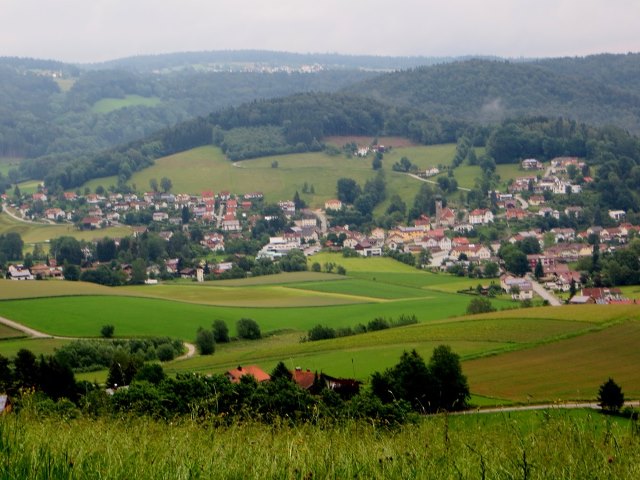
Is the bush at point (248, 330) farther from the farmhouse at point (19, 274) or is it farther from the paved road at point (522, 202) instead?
Result: the paved road at point (522, 202)

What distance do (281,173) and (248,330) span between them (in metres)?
66.8

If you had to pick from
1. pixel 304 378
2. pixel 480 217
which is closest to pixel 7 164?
pixel 480 217

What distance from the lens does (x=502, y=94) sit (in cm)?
16225

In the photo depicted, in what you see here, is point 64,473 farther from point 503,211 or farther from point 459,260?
point 503,211

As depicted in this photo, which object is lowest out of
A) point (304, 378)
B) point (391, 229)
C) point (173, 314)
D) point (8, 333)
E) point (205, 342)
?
point (391, 229)

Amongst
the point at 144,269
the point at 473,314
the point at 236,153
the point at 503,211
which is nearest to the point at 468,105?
the point at 236,153

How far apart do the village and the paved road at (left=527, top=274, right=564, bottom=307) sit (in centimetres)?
35

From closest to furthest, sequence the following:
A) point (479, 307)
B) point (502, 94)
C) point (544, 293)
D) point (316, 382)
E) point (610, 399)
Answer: point (610, 399) < point (316, 382) < point (479, 307) < point (544, 293) < point (502, 94)

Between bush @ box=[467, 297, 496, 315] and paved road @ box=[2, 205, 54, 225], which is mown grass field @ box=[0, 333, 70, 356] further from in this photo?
paved road @ box=[2, 205, 54, 225]

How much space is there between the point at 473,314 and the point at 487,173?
59000 mm

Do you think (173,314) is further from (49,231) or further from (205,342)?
(49,231)

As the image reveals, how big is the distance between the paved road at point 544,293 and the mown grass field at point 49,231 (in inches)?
1460

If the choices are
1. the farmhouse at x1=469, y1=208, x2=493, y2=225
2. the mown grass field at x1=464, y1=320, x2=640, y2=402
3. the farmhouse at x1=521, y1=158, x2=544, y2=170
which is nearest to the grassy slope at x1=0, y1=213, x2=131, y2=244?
the farmhouse at x1=469, y1=208, x2=493, y2=225

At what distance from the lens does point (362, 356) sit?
32.2m
